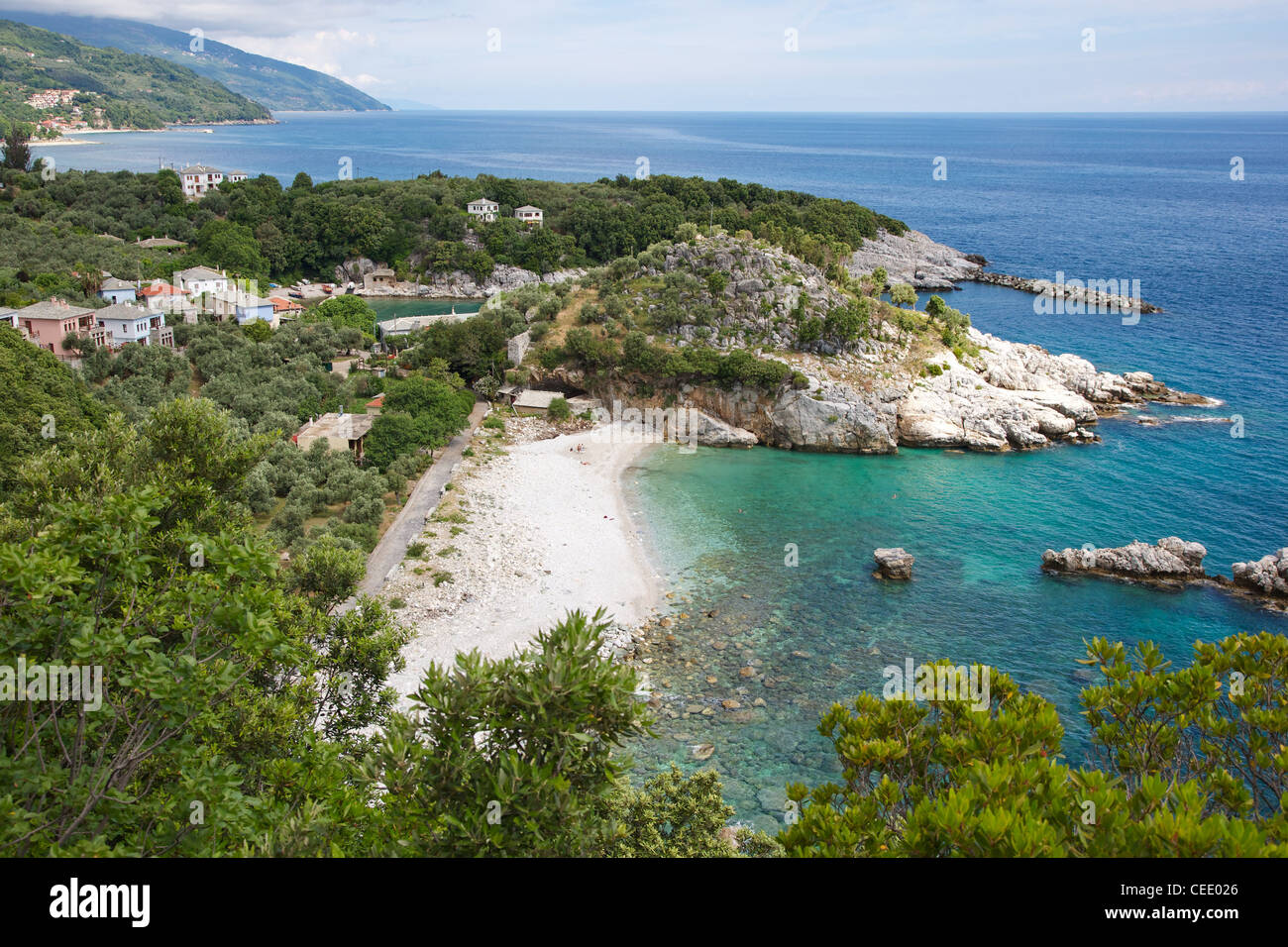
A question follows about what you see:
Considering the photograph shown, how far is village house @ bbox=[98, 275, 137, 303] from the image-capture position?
55.8 meters

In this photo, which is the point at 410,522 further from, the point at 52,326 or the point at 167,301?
the point at 167,301

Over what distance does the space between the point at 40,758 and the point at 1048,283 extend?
3595 inches

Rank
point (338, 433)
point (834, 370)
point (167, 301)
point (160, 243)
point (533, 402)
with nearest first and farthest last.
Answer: point (338, 433), point (834, 370), point (533, 402), point (167, 301), point (160, 243)

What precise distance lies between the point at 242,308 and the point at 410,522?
1285 inches

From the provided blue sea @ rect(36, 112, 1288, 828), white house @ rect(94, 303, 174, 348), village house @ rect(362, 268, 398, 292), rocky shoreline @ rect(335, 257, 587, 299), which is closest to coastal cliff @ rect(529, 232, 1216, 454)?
blue sea @ rect(36, 112, 1288, 828)

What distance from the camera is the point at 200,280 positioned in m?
64.7

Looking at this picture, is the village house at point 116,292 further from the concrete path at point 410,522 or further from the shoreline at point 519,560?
the shoreline at point 519,560

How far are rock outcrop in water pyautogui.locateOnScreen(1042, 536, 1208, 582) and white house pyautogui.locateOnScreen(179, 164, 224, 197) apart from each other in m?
97.7

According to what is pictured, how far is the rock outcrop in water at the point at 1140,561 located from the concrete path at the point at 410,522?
25.9 metres

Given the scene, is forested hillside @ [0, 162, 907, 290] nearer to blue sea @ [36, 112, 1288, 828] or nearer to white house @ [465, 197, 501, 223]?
white house @ [465, 197, 501, 223]

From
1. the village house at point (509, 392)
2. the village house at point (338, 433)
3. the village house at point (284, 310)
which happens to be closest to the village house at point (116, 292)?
the village house at point (284, 310)

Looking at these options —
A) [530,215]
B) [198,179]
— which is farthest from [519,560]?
[198,179]
